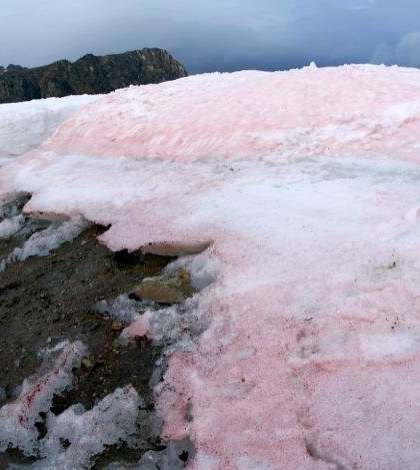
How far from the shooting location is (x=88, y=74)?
13700cm

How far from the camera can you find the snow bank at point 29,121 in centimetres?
1725

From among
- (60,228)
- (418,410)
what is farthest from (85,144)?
(418,410)

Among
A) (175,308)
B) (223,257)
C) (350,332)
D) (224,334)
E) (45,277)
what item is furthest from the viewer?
(45,277)

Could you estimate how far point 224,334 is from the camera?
512 centimetres

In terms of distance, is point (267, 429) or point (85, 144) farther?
point (85, 144)

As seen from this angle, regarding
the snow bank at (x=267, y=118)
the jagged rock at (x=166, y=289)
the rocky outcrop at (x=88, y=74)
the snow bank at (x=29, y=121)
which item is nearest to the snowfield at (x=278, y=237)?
the snow bank at (x=267, y=118)

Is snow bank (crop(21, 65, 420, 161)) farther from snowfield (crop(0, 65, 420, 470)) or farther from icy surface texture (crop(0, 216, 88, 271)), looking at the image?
icy surface texture (crop(0, 216, 88, 271))

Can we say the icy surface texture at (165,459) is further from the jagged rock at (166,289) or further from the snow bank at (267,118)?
the snow bank at (267,118)

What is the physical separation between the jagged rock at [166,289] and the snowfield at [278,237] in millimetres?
197

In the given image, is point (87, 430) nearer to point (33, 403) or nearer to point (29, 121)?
point (33, 403)

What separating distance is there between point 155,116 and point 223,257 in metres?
7.00

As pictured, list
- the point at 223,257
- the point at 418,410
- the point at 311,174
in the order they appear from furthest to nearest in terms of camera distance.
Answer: the point at 311,174
the point at 223,257
the point at 418,410

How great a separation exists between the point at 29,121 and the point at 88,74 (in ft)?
412

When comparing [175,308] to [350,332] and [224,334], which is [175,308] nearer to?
[224,334]
